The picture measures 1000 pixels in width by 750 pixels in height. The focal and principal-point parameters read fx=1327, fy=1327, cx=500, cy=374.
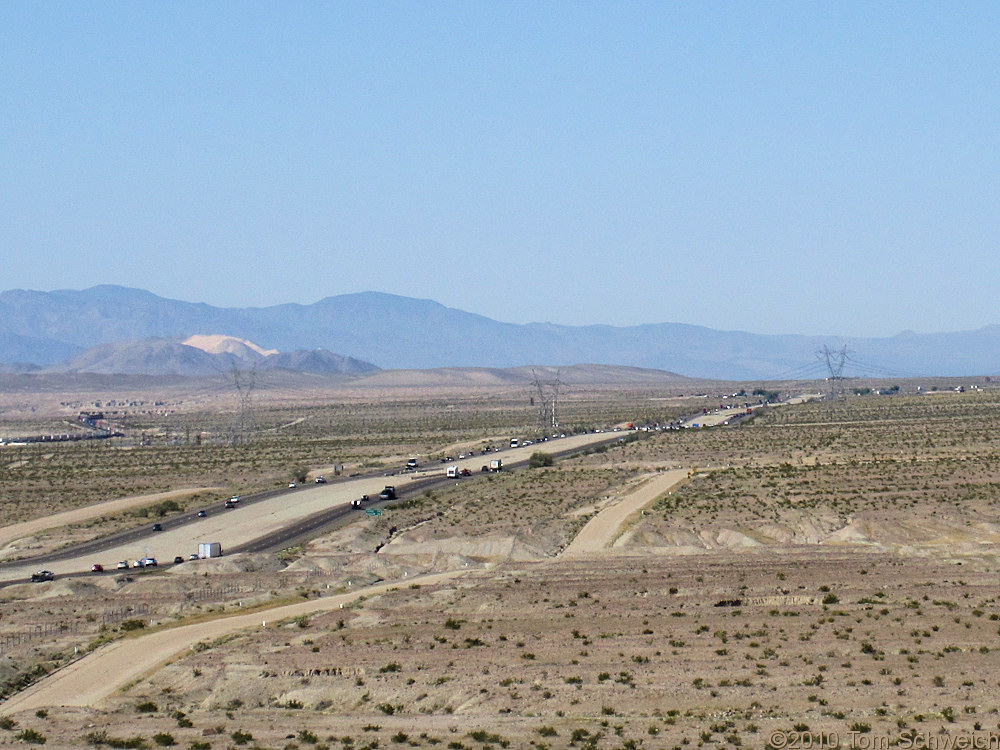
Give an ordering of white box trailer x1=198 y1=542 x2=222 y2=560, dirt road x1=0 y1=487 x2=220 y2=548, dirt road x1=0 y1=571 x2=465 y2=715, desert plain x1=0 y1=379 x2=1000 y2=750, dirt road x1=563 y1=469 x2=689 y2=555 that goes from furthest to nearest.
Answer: dirt road x1=0 y1=487 x2=220 y2=548 → white box trailer x1=198 y1=542 x2=222 y2=560 → dirt road x1=563 y1=469 x2=689 y2=555 → dirt road x1=0 y1=571 x2=465 y2=715 → desert plain x1=0 y1=379 x2=1000 y2=750

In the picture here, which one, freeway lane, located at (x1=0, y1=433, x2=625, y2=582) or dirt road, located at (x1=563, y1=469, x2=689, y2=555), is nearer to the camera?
dirt road, located at (x1=563, y1=469, x2=689, y2=555)

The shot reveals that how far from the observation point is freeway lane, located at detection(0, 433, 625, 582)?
A: 6919 centimetres

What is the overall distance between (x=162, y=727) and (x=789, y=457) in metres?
82.3

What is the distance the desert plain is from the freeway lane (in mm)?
3251

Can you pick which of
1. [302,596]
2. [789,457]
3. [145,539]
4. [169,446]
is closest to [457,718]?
[302,596]

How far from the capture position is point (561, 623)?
4391 centimetres

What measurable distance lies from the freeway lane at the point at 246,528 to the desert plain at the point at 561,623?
128 inches

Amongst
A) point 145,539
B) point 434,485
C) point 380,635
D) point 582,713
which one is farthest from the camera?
point 434,485

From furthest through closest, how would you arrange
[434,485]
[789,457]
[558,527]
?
[789,457]
[434,485]
[558,527]

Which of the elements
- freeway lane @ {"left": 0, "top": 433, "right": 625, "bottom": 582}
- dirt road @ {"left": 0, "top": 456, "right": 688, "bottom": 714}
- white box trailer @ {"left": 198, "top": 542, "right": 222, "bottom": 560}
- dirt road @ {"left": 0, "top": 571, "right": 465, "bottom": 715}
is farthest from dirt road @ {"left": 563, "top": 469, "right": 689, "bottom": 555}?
white box trailer @ {"left": 198, "top": 542, "right": 222, "bottom": 560}

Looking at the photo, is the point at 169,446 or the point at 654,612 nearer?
the point at 654,612

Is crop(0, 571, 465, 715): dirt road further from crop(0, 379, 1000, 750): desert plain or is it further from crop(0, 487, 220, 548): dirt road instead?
crop(0, 487, 220, 548): dirt road

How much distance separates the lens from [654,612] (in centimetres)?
4522

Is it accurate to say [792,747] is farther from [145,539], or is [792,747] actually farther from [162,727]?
[145,539]
